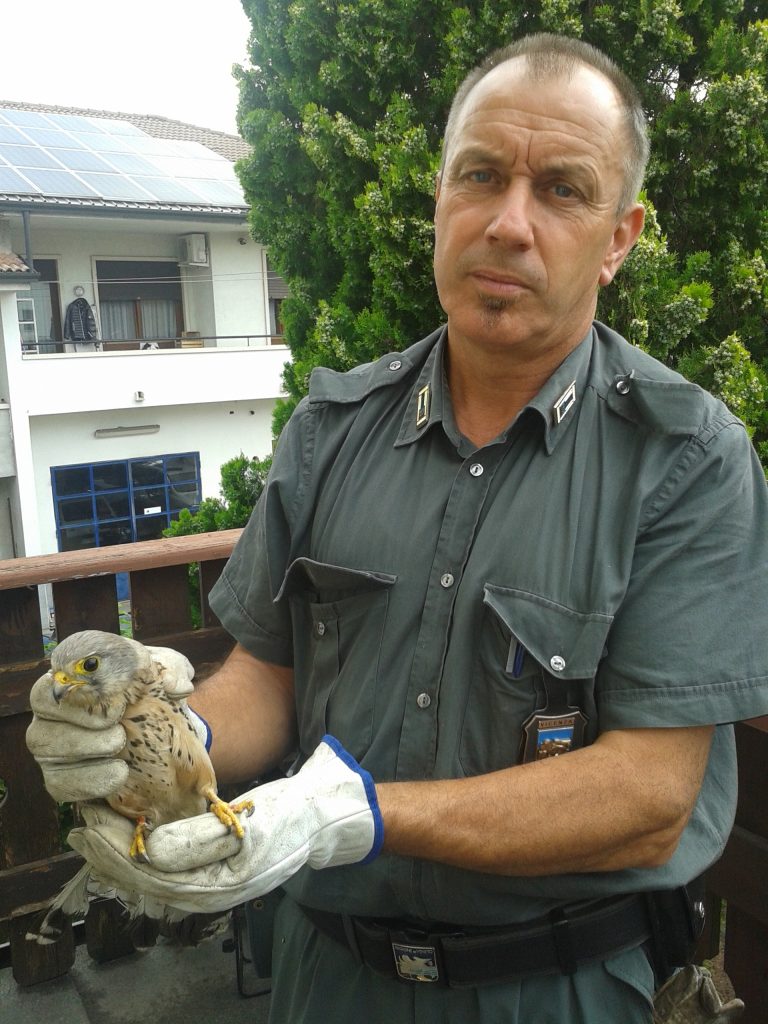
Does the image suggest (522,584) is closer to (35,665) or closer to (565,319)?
(565,319)

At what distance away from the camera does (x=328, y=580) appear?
1.90 meters

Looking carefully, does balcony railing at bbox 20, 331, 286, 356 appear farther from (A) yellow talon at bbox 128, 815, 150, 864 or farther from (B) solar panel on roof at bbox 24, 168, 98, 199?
(A) yellow talon at bbox 128, 815, 150, 864

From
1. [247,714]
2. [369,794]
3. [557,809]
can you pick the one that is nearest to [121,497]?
[247,714]

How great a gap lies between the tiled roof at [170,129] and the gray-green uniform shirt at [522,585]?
67.6 ft

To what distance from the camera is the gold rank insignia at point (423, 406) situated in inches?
77.3

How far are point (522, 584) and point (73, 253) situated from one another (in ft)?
59.5

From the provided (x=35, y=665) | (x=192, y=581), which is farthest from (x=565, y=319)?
(x=192, y=581)

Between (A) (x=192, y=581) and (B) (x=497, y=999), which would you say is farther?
(A) (x=192, y=581)

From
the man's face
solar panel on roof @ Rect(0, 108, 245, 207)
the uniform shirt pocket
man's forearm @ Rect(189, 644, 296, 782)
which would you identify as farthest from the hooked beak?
solar panel on roof @ Rect(0, 108, 245, 207)

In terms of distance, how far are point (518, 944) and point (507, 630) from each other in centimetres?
62

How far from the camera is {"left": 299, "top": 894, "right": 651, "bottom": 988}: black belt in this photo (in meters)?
1.74

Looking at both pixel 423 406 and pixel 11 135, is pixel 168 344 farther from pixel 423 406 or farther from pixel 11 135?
pixel 423 406

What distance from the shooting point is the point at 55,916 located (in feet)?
10.0

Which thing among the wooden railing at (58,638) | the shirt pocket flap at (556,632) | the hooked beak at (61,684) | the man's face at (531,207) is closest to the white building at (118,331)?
the wooden railing at (58,638)
